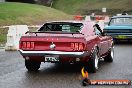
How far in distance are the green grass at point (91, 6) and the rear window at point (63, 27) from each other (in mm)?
43632

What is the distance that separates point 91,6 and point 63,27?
49.9 m

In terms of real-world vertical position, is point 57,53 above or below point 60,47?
below

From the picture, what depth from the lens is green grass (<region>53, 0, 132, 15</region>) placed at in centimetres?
5863

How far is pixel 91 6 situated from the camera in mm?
62625

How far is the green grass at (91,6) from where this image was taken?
5863 centimetres

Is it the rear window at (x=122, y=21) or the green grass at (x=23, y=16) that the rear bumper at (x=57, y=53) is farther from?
the green grass at (x=23, y=16)

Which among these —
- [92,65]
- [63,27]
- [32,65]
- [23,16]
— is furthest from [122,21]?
[23,16]

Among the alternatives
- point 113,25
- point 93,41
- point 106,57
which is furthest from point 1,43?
point 93,41

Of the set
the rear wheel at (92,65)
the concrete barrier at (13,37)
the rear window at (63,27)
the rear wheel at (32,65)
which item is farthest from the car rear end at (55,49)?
the concrete barrier at (13,37)

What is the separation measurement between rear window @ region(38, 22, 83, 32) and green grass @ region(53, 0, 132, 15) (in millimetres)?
43632

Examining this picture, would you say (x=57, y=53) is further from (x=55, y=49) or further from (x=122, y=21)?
(x=122, y=21)

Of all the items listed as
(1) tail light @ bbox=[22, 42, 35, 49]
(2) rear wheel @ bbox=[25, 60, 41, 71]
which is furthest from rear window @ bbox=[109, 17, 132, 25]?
(1) tail light @ bbox=[22, 42, 35, 49]

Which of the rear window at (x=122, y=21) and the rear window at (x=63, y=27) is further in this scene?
the rear window at (x=122, y=21)

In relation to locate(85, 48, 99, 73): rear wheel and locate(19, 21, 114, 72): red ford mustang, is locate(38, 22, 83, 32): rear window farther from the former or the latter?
locate(85, 48, 99, 73): rear wheel
